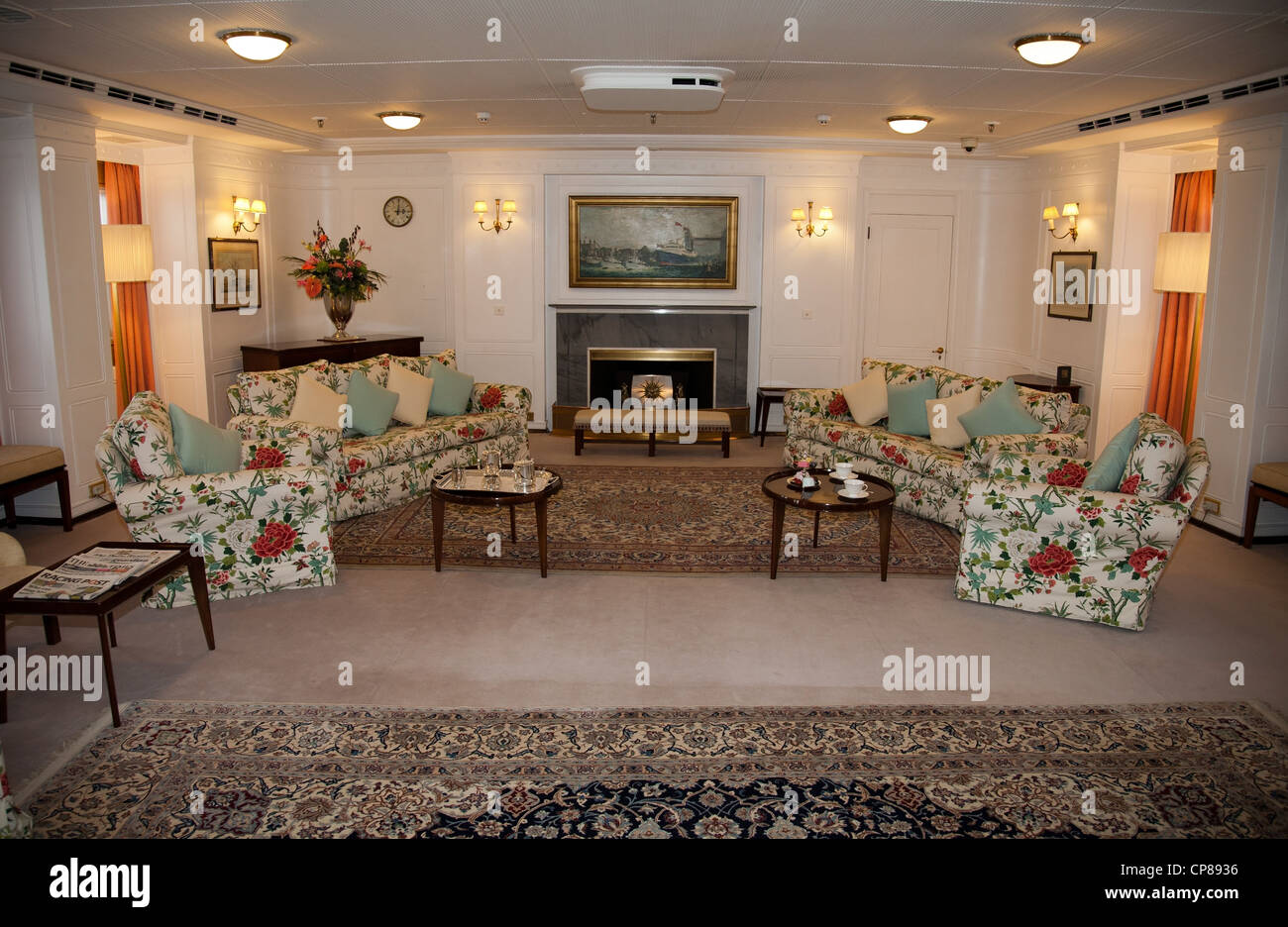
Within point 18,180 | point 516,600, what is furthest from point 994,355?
point 18,180

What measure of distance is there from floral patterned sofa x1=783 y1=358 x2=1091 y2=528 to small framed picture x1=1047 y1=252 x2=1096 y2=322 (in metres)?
1.90

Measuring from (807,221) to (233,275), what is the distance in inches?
224

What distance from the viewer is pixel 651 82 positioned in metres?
5.97

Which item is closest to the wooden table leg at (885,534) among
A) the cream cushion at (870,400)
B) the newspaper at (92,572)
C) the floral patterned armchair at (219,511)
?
the cream cushion at (870,400)

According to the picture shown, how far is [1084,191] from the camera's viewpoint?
8.51 metres

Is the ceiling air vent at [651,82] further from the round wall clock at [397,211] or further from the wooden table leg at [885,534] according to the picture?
the round wall clock at [397,211]

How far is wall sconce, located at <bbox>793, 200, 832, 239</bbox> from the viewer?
9.60 m

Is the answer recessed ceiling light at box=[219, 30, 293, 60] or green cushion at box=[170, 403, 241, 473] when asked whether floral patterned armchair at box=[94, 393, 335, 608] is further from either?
recessed ceiling light at box=[219, 30, 293, 60]

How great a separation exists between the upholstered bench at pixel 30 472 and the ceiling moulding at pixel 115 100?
7.46 feet

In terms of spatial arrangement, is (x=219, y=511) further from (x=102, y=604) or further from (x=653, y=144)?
(x=653, y=144)

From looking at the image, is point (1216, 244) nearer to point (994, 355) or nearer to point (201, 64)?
point (994, 355)

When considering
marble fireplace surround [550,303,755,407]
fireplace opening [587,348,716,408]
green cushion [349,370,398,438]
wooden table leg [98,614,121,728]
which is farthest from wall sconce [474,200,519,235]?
wooden table leg [98,614,121,728]

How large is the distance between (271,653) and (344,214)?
684 cm

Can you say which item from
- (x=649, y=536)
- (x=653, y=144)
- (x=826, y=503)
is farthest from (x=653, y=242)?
(x=826, y=503)
